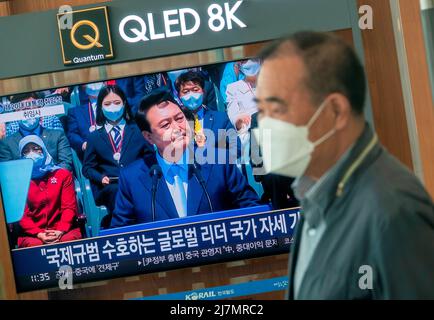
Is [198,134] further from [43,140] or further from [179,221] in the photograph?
[43,140]

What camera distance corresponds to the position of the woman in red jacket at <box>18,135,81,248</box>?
15.6 ft

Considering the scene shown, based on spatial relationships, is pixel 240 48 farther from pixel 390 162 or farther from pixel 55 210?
pixel 390 162

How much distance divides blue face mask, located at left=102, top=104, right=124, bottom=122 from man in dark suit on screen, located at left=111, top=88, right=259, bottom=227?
188 millimetres

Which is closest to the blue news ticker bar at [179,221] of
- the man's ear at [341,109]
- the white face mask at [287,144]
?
the white face mask at [287,144]

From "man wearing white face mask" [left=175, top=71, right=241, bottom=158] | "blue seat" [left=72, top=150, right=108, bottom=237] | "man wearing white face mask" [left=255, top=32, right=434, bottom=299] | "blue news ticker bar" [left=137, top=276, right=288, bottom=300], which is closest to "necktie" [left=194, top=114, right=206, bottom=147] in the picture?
"man wearing white face mask" [left=175, top=71, right=241, bottom=158]

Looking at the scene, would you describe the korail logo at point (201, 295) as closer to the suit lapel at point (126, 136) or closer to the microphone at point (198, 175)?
the microphone at point (198, 175)

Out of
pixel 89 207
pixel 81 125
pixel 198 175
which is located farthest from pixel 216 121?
pixel 89 207

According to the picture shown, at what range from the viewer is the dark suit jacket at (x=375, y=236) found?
131 cm

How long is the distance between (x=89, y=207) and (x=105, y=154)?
33cm

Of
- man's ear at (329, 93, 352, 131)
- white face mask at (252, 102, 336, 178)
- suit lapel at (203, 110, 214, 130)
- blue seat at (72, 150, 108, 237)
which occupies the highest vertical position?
suit lapel at (203, 110, 214, 130)

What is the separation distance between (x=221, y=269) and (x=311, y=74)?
141 inches

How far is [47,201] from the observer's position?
4781 millimetres

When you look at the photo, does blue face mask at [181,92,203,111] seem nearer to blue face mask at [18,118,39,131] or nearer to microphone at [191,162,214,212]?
microphone at [191,162,214,212]

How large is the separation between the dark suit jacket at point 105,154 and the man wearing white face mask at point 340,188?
10.1ft
